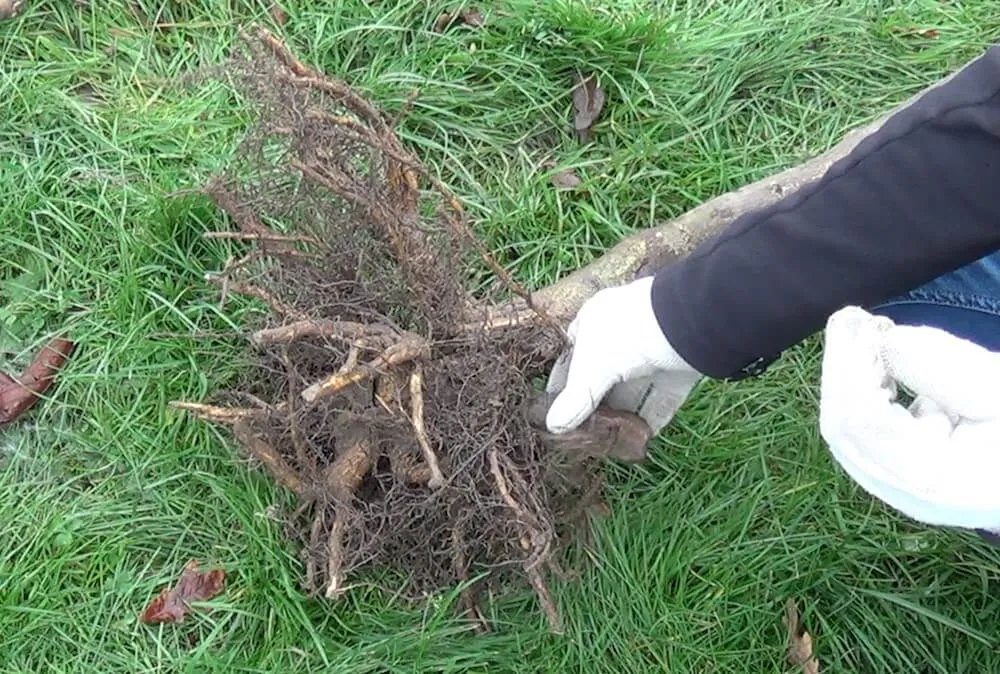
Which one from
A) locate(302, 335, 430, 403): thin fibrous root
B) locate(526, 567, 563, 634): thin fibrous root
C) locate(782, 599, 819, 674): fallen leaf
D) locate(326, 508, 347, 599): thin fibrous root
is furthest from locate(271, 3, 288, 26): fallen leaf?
locate(782, 599, 819, 674): fallen leaf

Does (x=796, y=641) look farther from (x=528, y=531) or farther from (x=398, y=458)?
(x=398, y=458)

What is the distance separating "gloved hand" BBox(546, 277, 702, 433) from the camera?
1.48m

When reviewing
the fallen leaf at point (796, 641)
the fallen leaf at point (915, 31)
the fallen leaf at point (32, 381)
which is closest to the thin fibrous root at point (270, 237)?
the fallen leaf at point (32, 381)

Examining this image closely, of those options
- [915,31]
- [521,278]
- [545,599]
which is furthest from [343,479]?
[915,31]

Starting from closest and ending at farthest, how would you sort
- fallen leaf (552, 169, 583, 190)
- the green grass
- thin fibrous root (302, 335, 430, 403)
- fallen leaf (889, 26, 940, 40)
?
thin fibrous root (302, 335, 430, 403) → the green grass → fallen leaf (552, 169, 583, 190) → fallen leaf (889, 26, 940, 40)

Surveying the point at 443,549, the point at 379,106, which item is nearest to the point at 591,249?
the point at 379,106

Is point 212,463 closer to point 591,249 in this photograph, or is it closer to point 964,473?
point 591,249

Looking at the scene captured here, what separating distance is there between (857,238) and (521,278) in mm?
876

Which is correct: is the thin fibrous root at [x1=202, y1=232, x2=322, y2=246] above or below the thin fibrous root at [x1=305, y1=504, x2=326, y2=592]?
above

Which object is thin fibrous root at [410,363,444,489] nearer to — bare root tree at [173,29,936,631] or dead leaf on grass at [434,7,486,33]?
bare root tree at [173,29,936,631]

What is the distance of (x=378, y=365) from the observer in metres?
1.48

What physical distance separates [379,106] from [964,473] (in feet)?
4.59

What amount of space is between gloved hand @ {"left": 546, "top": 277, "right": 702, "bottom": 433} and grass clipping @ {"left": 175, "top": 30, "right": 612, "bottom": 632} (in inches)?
2.8

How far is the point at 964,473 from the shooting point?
111 cm
